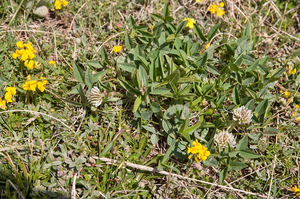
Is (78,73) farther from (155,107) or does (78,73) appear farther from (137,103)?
(155,107)

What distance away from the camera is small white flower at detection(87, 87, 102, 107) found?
2.54m

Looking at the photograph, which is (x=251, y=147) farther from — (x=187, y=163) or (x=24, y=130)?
(x=24, y=130)

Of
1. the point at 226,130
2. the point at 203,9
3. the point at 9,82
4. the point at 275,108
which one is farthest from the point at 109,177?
the point at 203,9

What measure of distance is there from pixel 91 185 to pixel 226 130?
1591 millimetres

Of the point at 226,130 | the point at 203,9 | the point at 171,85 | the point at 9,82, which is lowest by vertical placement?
the point at 226,130

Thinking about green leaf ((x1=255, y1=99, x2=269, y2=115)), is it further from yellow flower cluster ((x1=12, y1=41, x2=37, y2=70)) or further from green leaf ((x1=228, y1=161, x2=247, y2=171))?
yellow flower cluster ((x1=12, y1=41, x2=37, y2=70))

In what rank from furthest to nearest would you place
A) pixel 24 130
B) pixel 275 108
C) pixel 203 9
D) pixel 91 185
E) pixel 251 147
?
pixel 203 9
pixel 275 108
pixel 251 147
pixel 24 130
pixel 91 185

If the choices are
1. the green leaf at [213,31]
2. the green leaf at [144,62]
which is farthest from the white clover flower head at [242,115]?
the green leaf at [144,62]

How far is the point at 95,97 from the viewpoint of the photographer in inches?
100

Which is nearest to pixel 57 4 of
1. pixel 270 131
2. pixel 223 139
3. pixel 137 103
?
pixel 137 103

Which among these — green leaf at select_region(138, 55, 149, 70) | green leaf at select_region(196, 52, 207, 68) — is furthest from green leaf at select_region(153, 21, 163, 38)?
green leaf at select_region(196, 52, 207, 68)

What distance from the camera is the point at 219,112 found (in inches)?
112

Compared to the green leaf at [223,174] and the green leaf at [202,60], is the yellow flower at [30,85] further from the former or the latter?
the green leaf at [223,174]

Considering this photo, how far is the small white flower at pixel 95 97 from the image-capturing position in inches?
100
